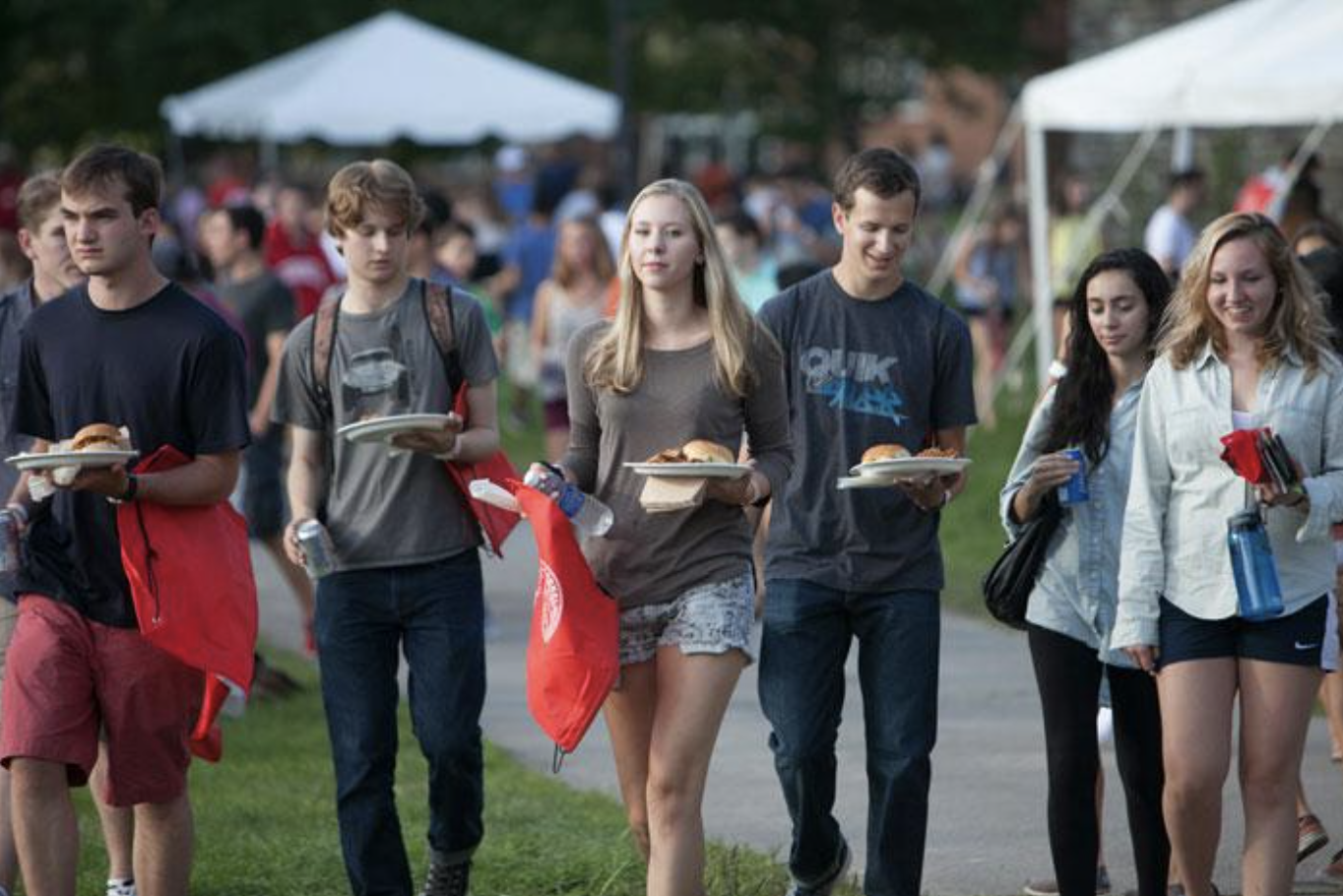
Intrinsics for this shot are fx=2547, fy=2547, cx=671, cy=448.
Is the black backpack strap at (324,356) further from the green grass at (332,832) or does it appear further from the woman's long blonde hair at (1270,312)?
the woman's long blonde hair at (1270,312)

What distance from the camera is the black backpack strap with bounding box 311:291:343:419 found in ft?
22.6

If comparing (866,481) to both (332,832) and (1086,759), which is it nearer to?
(1086,759)

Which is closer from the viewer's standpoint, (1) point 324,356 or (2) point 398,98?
(1) point 324,356

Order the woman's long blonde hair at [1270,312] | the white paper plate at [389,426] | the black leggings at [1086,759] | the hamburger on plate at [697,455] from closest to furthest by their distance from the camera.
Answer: the hamburger on plate at [697,455] → the woman's long blonde hair at [1270,312] → the white paper plate at [389,426] → the black leggings at [1086,759]

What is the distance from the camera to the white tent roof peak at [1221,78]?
15.8 meters

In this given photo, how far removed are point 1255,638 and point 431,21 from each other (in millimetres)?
32640

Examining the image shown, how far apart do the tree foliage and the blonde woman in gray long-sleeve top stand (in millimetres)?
30417

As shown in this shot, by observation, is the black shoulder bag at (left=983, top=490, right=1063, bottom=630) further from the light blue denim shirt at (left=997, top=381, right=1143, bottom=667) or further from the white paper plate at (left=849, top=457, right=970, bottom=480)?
the white paper plate at (left=849, top=457, right=970, bottom=480)

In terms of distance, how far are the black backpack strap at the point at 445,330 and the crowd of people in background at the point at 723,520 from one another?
0.05 ft

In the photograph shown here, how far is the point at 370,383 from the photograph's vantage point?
688 centimetres

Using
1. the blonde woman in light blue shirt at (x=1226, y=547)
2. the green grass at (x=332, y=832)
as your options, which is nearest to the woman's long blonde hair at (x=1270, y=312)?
the blonde woman in light blue shirt at (x=1226, y=547)

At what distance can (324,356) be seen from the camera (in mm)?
6906

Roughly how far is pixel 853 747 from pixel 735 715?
0.86 metres

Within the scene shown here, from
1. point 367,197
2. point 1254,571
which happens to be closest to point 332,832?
point 367,197
